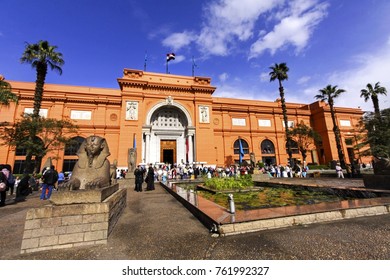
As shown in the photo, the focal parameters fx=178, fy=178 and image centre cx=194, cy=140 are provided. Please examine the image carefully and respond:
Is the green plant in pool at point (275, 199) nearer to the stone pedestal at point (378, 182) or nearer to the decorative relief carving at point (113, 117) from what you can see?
the stone pedestal at point (378, 182)

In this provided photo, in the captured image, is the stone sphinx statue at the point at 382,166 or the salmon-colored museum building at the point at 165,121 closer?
the stone sphinx statue at the point at 382,166

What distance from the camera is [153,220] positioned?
4414 millimetres

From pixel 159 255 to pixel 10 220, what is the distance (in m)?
5.11

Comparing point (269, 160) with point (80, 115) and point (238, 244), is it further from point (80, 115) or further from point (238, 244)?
point (80, 115)

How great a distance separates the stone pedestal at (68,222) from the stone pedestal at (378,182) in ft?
29.4

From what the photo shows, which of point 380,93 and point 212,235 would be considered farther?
point 380,93

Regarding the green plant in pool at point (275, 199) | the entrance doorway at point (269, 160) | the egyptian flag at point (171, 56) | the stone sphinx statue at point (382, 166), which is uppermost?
the egyptian flag at point (171, 56)

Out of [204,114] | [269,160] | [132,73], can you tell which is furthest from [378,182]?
[132,73]

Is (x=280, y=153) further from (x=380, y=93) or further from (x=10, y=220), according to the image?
(x=10, y=220)

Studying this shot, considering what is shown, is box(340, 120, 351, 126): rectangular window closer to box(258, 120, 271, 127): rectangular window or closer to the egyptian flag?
box(258, 120, 271, 127): rectangular window

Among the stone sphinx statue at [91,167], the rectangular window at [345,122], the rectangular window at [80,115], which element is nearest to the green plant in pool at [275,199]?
the stone sphinx statue at [91,167]

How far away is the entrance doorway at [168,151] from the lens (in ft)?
80.0

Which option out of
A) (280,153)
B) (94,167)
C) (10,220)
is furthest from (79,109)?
(280,153)

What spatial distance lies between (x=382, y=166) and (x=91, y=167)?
9.83 meters
